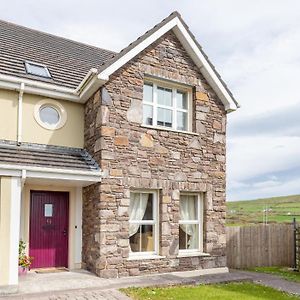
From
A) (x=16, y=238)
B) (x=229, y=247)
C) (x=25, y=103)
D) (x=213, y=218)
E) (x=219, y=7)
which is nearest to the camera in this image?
(x=219, y=7)

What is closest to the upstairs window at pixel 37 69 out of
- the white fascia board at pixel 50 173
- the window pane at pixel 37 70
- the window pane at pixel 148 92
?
the window pane at pixel 37 70

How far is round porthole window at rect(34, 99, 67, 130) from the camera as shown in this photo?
36.8 ft

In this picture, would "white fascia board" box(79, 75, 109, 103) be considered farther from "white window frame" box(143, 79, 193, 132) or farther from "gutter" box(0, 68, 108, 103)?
"white window frame" box(143, 79, 193, 132)

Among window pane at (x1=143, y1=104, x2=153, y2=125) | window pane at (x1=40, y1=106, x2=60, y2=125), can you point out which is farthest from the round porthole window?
window pane at (x1=143, y1=104, x2=153, y2=125)

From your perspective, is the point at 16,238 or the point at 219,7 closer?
the point at 219,7

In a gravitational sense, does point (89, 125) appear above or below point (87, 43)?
below

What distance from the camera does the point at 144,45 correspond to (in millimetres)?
11383

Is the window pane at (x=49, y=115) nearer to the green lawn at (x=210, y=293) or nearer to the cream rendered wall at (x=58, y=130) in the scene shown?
the cream rendered wall at (x=58, y=130)

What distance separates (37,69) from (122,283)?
695 cm

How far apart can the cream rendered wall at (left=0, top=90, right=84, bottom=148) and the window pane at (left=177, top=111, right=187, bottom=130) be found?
119 inches

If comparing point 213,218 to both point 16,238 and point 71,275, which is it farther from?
point 16,238

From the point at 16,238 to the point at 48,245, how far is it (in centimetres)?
263

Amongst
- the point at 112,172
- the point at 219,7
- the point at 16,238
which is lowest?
the point at 16,238

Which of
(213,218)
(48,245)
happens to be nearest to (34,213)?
(48,245)
